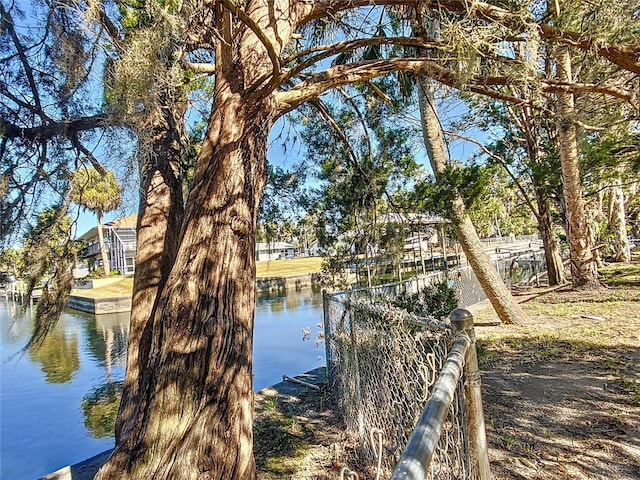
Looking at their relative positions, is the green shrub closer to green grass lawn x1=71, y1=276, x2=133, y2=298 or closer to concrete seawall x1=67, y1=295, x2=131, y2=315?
green grass lawn x1=71, y1=276, x2=133, y2=298

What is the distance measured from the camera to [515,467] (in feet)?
7.21

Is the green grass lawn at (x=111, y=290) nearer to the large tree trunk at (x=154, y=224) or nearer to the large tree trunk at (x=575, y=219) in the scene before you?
the large tree trunk at (x=154, y=224)

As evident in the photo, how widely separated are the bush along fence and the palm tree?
83.5 inches

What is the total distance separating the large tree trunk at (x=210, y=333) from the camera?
5.60ft

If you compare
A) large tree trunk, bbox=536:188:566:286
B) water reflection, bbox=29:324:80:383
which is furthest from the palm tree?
large tree trunk, bbox=536:188:566:286

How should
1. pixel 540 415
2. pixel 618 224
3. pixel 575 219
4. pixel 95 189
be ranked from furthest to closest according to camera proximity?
pixel 618 224 → pixel 575 219 → pixel 95 189 → pixel 540 415

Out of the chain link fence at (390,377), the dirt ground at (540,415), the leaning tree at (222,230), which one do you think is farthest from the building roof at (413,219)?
the leaning tree at (222,230)

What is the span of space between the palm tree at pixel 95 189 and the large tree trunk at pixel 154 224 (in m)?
0.38

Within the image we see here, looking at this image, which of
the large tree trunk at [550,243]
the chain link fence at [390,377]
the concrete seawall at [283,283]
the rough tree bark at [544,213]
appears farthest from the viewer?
the concrete seawall at [283,283]

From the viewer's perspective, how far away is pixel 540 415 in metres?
2.79

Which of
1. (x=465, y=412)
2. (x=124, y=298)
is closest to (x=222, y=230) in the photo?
(x=465, y=412)

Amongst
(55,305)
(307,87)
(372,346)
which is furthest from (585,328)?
(55,305)

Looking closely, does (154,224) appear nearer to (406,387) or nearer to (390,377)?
(390,377)

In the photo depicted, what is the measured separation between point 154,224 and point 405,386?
7.27 feet
